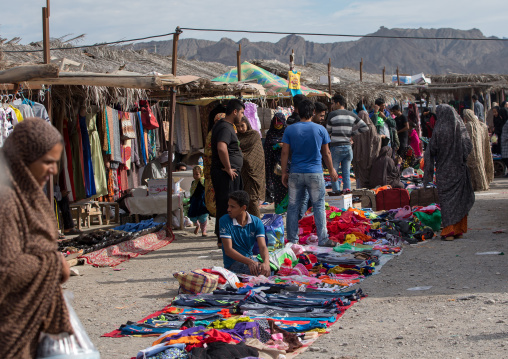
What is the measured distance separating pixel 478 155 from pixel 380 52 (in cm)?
15776

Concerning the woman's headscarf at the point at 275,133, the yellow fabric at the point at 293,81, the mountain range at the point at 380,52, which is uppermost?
the mountain range at the point at 380,52

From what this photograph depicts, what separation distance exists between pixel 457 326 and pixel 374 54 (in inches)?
6623

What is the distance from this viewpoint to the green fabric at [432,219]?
986 centimetres

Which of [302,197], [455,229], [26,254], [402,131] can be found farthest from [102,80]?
[402,131]

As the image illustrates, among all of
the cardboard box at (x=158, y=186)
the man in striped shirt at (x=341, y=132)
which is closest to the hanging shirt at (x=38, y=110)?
the cardboard box at (x=158, y=186)

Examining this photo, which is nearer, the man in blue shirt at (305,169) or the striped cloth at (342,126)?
the man in blue shirt at (305,169)

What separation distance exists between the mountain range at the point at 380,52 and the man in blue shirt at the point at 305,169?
121552mm

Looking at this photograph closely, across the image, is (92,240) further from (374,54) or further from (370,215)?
(374,54)

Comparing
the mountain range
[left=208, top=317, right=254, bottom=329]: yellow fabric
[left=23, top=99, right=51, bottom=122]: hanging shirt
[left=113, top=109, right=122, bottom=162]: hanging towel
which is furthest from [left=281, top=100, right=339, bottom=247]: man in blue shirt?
the mountain range

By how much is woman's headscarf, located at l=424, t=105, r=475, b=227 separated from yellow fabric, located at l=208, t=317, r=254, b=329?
4.74m

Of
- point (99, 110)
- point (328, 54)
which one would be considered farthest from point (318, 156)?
point (328, 54)

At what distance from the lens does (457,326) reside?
16.8 ft

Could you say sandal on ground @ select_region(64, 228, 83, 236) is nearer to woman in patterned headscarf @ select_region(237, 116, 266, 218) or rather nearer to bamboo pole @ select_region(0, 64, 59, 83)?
woman in patterned headscarf @ select_region(237, 116, 266, 218)

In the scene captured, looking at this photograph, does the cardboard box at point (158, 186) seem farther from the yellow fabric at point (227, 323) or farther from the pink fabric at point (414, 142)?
the pink fabric at point (414, 142)
